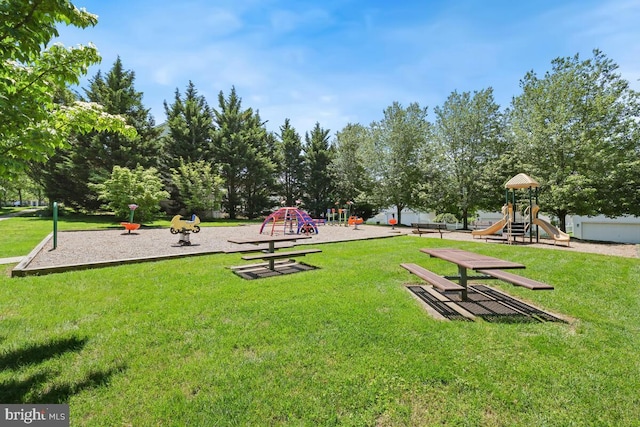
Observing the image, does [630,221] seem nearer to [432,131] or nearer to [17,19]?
[432,131]

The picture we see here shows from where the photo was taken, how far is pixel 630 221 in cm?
1477

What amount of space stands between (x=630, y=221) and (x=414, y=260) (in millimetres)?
14870

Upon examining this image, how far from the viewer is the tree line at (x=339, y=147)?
304 cm

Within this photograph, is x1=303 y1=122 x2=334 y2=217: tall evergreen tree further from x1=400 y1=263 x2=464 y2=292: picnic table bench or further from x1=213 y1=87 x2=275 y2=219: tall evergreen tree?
x1=400 y1=263 x2=464 y2=292: picnic table bench

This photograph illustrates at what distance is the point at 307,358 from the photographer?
2.85 metres

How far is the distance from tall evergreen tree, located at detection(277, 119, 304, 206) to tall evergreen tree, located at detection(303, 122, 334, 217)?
0.94m

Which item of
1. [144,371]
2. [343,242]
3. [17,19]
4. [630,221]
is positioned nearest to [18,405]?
[144,371]

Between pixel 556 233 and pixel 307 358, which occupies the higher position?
pixel 556 233

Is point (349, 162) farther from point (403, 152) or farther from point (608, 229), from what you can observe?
point (608, 229)

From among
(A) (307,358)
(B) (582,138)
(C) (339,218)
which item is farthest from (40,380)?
(C) (339,218)

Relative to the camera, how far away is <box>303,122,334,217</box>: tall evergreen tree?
112 feet

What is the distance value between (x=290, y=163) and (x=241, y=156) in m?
6.42

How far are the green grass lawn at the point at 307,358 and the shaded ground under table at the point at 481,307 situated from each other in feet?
0.81

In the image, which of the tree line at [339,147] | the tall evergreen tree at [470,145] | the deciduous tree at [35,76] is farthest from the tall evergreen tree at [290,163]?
the deciduous tree at [35,76]
